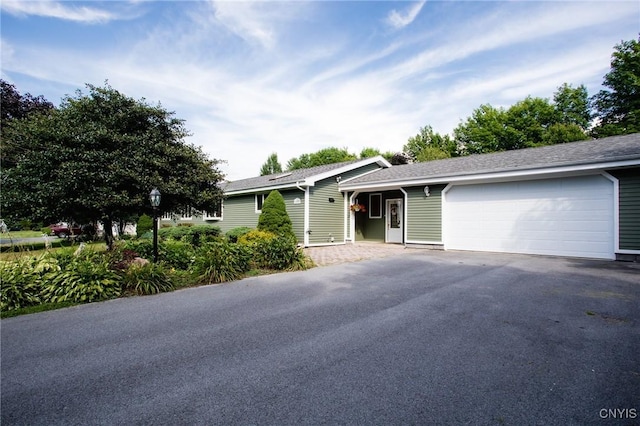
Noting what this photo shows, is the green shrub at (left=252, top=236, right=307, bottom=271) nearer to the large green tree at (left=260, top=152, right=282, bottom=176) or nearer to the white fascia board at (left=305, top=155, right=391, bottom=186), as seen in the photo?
the white fascia board at (left=305, top=155, right=391, bottom=186)

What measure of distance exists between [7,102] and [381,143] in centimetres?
3663

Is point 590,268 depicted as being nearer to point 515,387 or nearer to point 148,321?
point 515,387

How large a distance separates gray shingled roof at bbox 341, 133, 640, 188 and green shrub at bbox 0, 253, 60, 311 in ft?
38.6

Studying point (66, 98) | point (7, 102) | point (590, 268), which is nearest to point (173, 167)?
point (66, 98)

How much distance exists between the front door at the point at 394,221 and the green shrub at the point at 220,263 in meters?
9.11

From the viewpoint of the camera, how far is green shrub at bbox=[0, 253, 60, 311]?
5090 mm

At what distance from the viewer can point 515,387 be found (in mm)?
2613

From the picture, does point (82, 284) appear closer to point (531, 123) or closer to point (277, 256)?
point (277, 256)

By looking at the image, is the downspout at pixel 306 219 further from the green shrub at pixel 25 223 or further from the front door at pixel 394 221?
the green shrub at pixel 25 223

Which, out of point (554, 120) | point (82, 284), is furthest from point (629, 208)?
point (554, 120)

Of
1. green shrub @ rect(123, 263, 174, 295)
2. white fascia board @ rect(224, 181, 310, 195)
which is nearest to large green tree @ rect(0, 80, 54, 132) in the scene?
white fascia board @ rect(224, 181, 310, 195)

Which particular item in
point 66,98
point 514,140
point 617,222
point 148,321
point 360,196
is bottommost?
point 148,321

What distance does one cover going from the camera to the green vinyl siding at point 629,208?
8.77 metres

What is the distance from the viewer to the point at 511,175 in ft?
34.7
